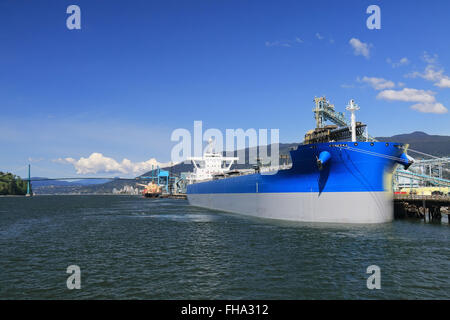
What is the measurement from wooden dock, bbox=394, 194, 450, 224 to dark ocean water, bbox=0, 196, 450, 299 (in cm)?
1033

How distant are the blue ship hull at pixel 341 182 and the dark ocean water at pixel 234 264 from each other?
8.14ft

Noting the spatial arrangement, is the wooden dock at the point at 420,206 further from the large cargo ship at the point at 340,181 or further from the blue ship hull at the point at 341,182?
the blue ship hull at the point at 341,182

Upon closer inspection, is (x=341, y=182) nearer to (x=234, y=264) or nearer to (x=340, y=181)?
(x=340, y=181)

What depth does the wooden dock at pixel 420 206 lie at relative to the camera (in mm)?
34312

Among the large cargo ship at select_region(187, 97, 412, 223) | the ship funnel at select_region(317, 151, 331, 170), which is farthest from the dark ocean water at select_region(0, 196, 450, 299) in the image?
the ship funnel at select_region(317, 151, 331, 170)

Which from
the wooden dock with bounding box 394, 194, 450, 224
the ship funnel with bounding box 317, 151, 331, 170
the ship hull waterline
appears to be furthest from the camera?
the wooden dock with bounding box 394, 194, 450, 224

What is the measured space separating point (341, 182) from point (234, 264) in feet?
50.2

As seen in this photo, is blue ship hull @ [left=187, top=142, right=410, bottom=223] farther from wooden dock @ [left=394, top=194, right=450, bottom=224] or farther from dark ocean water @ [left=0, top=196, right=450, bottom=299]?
wooden dock @ [left=394, top=194, right=450, bottom=224]

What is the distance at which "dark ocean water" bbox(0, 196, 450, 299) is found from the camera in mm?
11891

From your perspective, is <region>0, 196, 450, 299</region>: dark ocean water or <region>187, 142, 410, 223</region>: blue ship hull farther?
<region>187, 142, 410, 223</region>: blue ship hull

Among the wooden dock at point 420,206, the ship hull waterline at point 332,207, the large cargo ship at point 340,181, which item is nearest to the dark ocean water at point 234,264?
the ship hull waterline at point 332,207

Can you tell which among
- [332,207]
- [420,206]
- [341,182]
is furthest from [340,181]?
[420,206]
